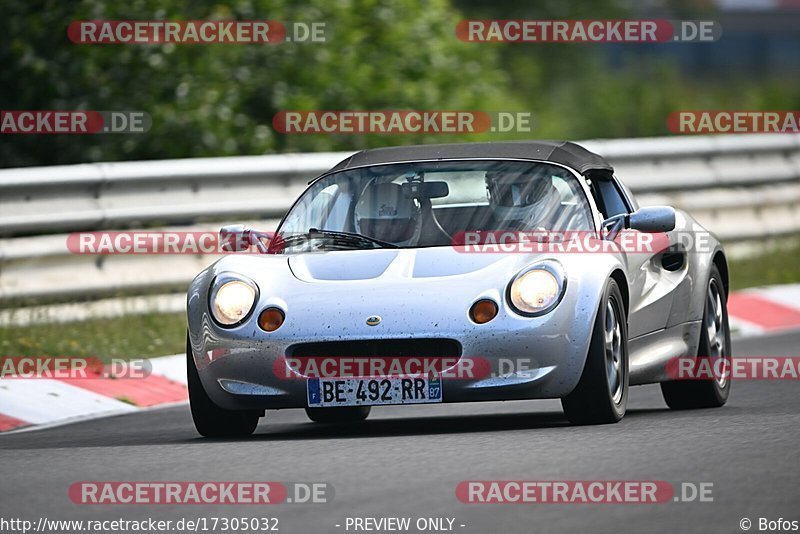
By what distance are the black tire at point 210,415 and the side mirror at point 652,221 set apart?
204 cm

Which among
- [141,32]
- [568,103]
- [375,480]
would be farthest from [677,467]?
[568,103]

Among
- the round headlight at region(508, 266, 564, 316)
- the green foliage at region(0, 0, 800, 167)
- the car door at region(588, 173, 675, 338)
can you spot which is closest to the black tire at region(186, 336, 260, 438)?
the round headlight at region(508, 266, 564, 316)

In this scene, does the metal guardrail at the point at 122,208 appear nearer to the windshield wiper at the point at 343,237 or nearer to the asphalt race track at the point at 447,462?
the asphalt race track at the point at 447,462

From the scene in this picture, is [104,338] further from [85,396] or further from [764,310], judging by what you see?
[764,310]

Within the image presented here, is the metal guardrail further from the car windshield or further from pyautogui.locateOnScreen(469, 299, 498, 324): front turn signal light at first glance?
pyautogui.locateOnScreen(469, 299, 498, 324): front turn signal light

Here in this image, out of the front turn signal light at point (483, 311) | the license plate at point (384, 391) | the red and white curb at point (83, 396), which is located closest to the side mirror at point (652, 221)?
the front turn signal light at point (483, 311)

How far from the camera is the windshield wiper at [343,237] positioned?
8641 mm

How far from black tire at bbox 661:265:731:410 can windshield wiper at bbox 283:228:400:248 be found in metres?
1.93

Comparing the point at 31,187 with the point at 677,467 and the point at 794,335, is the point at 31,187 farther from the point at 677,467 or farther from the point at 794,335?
the point at 677,467

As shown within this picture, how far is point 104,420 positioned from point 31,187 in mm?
3358

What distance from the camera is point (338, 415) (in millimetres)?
9500

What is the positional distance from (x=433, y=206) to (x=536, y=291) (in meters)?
1.12

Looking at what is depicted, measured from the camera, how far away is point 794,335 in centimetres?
1363

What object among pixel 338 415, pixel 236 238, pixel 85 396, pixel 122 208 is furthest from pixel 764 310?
pixel 236 238
